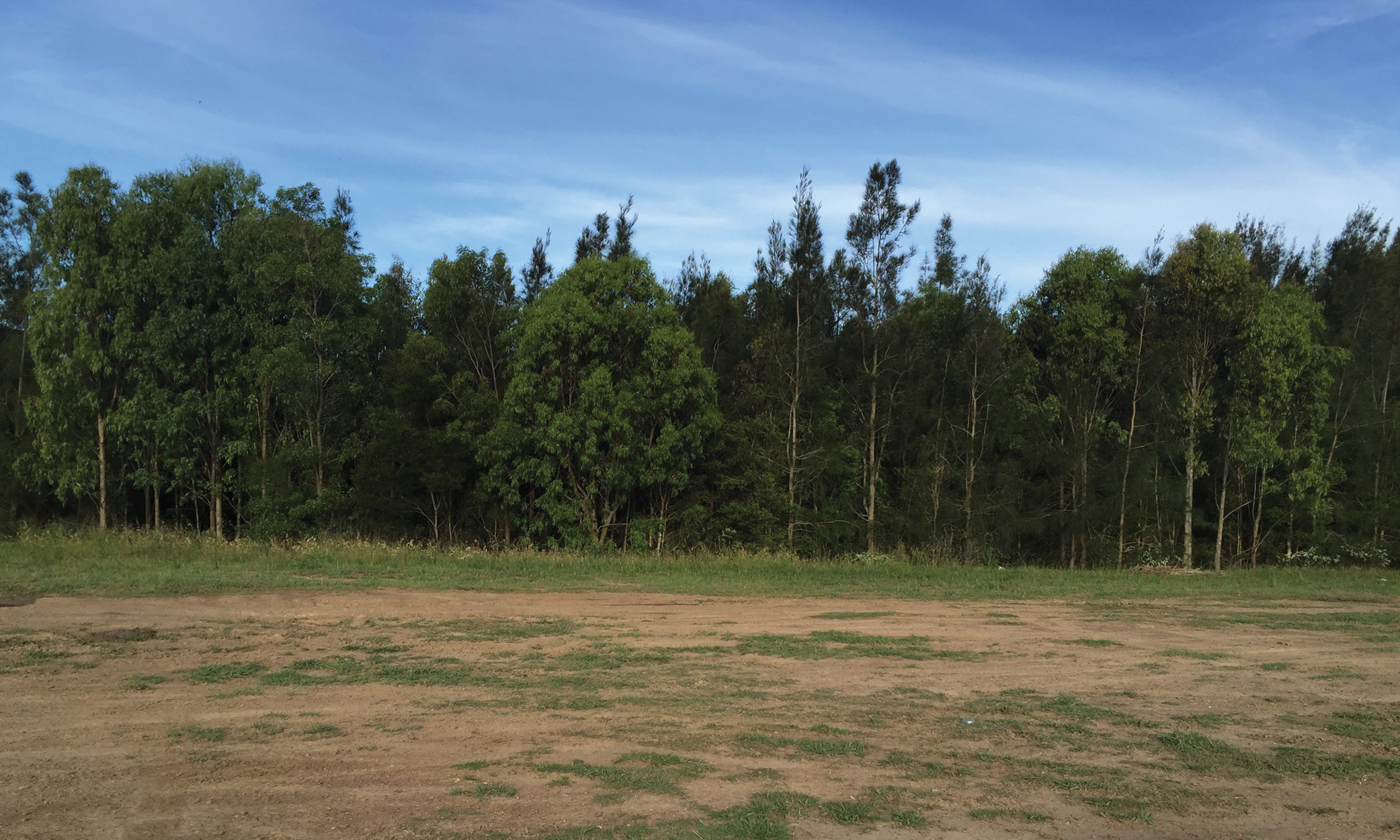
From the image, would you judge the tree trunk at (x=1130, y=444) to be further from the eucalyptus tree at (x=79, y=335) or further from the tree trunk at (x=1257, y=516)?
the eucalyptus tree at (x=79, y=335)

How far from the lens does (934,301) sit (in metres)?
40.8

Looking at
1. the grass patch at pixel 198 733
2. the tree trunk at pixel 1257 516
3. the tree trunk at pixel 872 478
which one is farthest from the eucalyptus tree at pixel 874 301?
the grass patch at pixel 198 733

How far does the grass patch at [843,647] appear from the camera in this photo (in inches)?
445

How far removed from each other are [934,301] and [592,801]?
37.2 m

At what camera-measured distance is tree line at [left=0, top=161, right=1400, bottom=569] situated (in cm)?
3084

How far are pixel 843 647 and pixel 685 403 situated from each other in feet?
64.8

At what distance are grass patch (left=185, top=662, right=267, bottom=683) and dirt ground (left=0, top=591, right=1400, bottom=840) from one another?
0.28 feet

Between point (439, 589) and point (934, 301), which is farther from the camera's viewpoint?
point (934, 301)

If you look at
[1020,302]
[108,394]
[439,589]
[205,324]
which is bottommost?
[439,589]

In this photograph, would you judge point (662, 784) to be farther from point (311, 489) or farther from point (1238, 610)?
point (311, 489)

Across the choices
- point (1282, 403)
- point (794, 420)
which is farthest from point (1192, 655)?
point (1282, 403)

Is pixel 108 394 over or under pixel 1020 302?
under

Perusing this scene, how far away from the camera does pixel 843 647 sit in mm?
11859

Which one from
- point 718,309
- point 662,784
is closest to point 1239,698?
point 662,784
